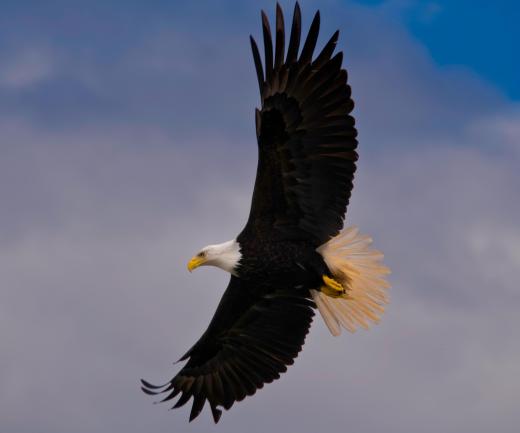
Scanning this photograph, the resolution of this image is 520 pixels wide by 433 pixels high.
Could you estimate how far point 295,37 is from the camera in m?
10.5

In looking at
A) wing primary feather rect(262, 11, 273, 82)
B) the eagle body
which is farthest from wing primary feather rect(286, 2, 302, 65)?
the eagle body

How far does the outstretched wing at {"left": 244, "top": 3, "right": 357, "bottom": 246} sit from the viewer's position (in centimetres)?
1060

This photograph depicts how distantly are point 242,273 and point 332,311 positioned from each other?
1278 millimetres

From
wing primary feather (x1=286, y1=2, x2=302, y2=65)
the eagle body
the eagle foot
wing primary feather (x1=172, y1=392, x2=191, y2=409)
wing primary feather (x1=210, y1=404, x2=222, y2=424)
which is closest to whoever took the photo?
wing primary feather (x1=286, y1=2, x2=302, y2=65)

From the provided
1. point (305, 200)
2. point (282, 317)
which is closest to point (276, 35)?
point (305, 200)

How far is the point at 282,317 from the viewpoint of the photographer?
1184cm

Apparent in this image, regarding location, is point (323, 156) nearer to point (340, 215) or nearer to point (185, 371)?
point (340, 215)

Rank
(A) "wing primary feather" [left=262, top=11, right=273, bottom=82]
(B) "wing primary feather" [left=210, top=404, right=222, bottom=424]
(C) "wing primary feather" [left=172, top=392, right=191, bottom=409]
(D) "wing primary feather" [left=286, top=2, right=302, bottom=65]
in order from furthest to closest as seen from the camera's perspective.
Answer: (C) "wing primary feather" [left=172, top=392, right=191, bottom=409] → (B) "wing primary feather" [left=210, top=404, right=222, bottom=424] → (A) "wing primary feather" [left=262, top=11, right=273, bottom=82] → (D) "wing primary feather" [left=286, top=2, right=302, bottom=65]

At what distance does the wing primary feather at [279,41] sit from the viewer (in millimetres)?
10547

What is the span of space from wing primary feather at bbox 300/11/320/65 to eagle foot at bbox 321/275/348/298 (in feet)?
6.29

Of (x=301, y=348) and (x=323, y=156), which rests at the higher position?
(x=323, y=156)

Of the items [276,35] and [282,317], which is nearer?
[276,35]

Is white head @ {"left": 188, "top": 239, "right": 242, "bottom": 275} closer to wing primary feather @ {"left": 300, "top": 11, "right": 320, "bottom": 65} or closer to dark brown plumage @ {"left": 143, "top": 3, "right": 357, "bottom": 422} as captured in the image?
dark brown plumage @ {"left": 143, "top": 3, "right": 357, "bottom": 422}

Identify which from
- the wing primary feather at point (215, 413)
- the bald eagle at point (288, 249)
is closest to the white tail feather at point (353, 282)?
the bald eagle at point (288, 249)
